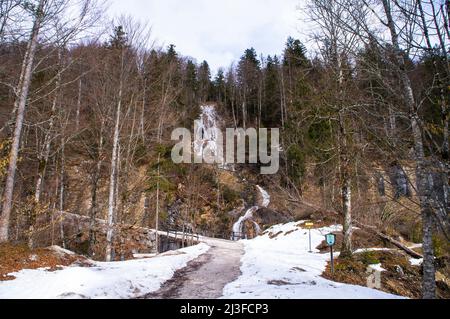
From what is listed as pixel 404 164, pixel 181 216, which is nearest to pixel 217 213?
pixel 181 216

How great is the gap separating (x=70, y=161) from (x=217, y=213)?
1366 centimetres

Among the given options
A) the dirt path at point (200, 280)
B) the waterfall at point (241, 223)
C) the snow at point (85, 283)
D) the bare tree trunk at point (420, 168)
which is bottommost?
the waterfall at point (241, 223)

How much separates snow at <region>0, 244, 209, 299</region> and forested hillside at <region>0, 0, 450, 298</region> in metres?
2.71

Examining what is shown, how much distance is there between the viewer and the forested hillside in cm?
432

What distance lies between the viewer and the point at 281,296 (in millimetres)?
5914

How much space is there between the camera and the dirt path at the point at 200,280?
6.54 meters

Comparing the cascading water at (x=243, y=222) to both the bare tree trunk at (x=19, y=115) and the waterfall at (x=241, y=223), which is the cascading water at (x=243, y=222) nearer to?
the waterfall at (x=241, y=223)

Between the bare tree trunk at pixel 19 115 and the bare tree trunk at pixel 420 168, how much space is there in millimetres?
9240

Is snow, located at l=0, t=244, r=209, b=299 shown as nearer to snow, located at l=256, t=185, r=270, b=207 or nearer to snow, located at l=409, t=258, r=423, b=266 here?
snow, located at l=409, t=258, r=423, b=266

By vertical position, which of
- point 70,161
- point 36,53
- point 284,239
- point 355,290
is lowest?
point 284,239

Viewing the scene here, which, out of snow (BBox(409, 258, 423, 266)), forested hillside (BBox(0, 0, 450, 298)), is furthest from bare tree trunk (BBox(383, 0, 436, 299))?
snow (BBox(409, 258, 423, 266))

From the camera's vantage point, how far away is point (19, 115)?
9117 mm

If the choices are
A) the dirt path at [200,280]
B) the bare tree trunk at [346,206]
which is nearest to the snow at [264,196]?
the bare tree trunk at [346,206]

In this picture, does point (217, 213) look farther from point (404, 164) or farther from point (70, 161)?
point (404, 164)
